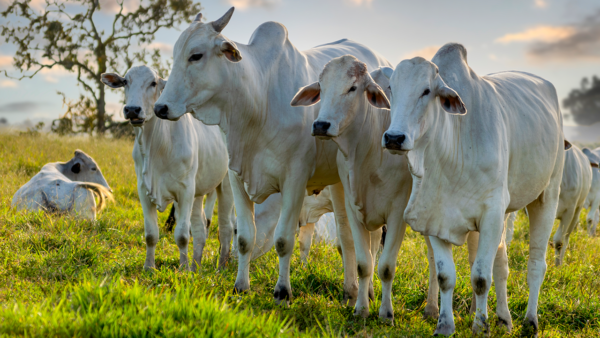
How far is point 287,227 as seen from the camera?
14.3 feet

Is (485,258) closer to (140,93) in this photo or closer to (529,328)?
(529,328)

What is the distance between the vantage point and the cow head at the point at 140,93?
17.3 feet

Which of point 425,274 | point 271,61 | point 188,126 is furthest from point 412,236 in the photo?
point 271,61

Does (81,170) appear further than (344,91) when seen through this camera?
Yes

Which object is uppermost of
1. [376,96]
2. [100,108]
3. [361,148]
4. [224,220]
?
[376,96]

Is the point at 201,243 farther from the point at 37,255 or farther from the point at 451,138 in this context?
the point at 451,138

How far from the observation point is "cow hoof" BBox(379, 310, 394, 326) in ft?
13.5

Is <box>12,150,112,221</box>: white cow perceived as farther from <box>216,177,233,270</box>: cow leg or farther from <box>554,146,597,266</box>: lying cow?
<box>554,146,597,266</box>: lying cow

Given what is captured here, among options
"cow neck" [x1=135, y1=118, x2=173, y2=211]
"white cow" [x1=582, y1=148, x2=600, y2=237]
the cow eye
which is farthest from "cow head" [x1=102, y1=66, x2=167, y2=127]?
"white cow" [x1=582, y1=148, x2=600, y2=237]

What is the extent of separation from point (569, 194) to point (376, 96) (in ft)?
17.2

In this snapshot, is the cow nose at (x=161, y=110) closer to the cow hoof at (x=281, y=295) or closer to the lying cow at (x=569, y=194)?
the cow hoof at (x=281, y=295)

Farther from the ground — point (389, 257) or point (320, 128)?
point (320, 128)

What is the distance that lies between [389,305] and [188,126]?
323 cm

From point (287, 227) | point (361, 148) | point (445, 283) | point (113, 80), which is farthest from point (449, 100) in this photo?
point (113, 80)
